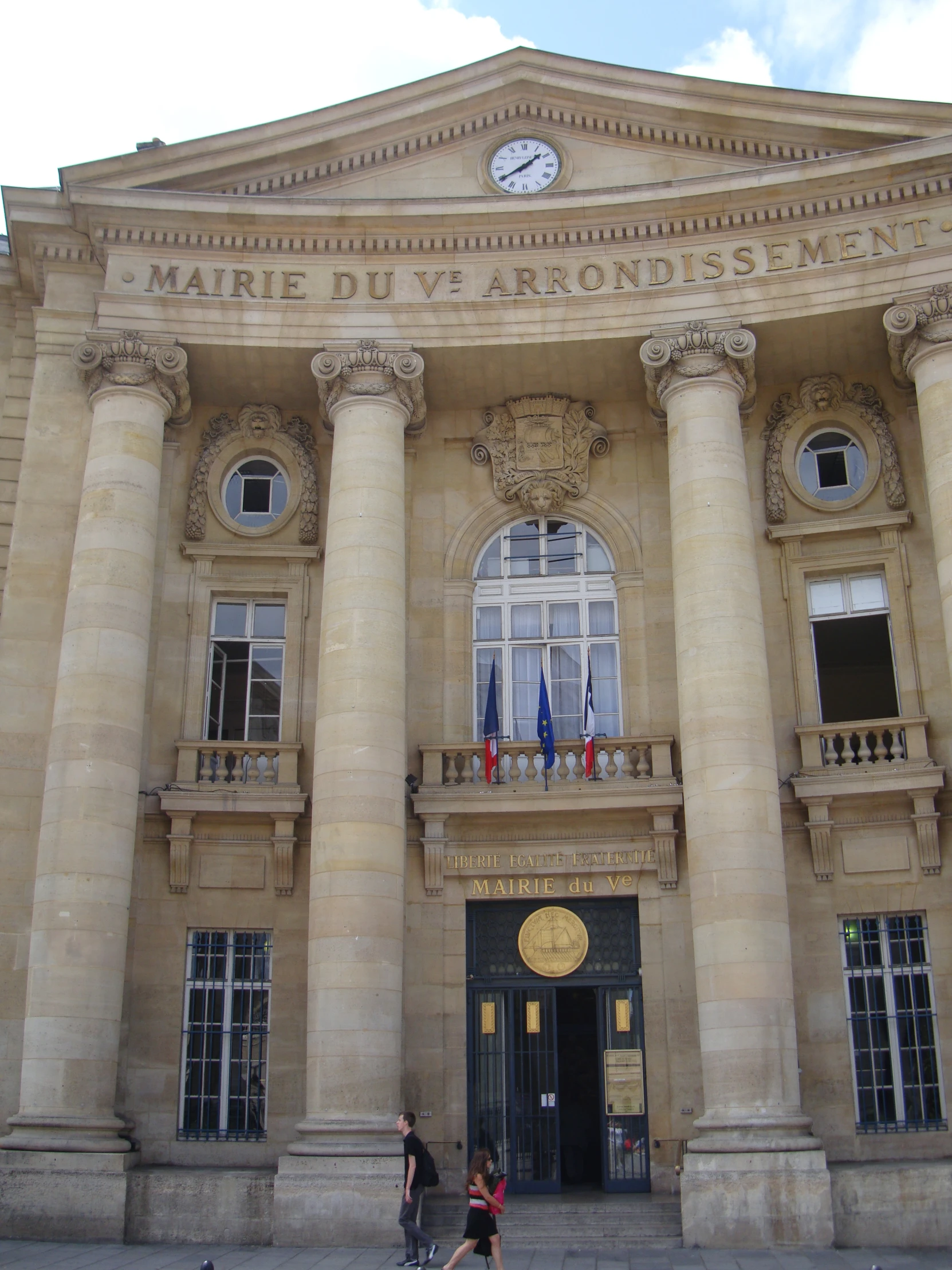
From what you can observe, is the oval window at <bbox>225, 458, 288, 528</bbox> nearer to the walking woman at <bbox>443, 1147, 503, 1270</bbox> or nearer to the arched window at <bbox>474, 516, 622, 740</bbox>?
the arched window at <bbox>474, 516, 622, 740</bbox>

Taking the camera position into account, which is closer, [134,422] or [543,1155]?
[543,1155]

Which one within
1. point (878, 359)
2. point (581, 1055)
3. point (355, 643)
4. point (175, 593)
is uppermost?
point (878, 359)

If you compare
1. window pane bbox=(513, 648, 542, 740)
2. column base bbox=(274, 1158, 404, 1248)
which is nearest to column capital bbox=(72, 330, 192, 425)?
window pane bbox=(513, 648, 542, 740)

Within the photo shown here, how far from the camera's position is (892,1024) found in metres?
17.6

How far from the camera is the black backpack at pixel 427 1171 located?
540 inches

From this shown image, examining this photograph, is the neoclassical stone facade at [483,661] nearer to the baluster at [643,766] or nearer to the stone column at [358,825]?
the stone column at [358,825]

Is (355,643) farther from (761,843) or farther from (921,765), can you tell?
(921,765)

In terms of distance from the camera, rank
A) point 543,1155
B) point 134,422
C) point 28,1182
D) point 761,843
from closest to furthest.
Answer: point 28,1182 → point 761,843 → point 543,1155 → point 134,422

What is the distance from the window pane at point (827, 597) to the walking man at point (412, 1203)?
34.5 ft

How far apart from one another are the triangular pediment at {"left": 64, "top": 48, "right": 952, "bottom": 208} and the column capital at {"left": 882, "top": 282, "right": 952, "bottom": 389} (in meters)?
2.91

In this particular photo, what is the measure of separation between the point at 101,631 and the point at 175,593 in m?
2.69

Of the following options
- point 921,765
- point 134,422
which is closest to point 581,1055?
point 921,765

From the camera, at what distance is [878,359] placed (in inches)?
804

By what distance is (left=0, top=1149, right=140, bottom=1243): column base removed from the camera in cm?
1513
